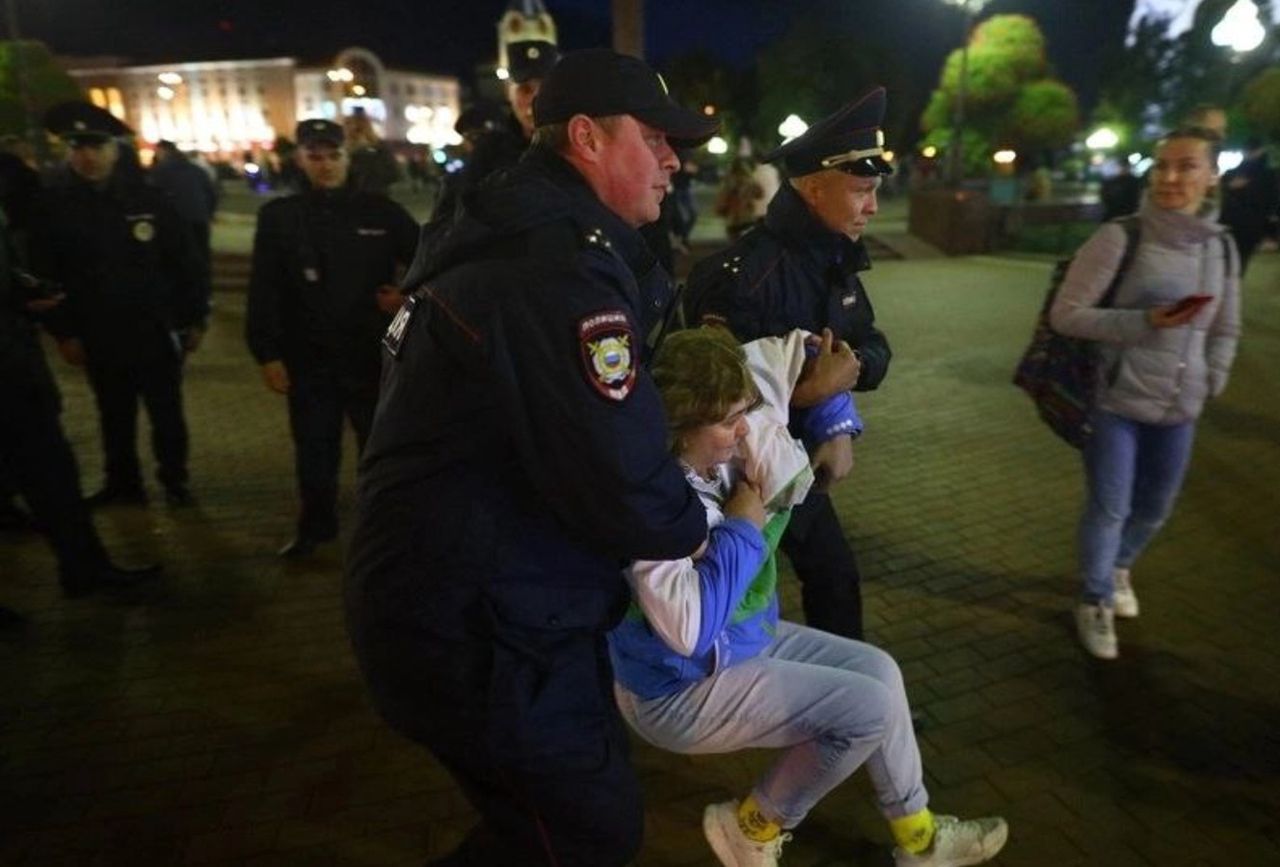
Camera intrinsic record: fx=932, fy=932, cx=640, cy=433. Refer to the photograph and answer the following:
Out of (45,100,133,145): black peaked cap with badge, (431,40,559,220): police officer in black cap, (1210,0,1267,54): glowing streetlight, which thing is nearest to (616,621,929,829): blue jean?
(431,40,559,220): police officer in black cap

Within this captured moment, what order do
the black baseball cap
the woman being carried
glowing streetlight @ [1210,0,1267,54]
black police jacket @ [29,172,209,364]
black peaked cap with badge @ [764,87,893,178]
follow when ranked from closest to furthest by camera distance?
1. the black baseball cap
2. the woman being carried
3. black peaked cap with badge @ [764,87,893,178]
4. black police jacket @ [29,172,209,364]
5. glowing streetlight @ [1210,0,1267,54]

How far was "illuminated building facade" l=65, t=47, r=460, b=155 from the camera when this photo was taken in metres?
89.3

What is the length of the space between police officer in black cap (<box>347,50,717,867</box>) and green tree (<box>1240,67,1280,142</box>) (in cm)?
2221

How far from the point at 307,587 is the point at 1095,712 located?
3378 millimetres

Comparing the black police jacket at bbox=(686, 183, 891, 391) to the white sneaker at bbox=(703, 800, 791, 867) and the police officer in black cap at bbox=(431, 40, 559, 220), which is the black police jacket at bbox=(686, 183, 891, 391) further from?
the white sneaker at bbox=(703, 800, 791, 867)

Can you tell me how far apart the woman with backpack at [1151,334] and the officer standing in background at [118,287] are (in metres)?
4.48

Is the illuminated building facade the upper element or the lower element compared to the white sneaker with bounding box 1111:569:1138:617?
upper

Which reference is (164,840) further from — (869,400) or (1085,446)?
(869,400)

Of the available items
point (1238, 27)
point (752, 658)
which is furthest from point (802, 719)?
point (1238, 27)

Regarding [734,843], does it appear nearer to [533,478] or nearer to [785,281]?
[533,478]

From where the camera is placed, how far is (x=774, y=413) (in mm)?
2215

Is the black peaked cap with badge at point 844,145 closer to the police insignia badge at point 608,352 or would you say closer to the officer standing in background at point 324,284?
the police insignia badge at point 608,352

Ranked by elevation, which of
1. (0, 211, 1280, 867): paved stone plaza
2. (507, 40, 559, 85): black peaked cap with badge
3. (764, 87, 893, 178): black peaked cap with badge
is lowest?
(0, 211, 1280, 867): paved stone plaza

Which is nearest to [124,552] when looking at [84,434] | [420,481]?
[84,434]
